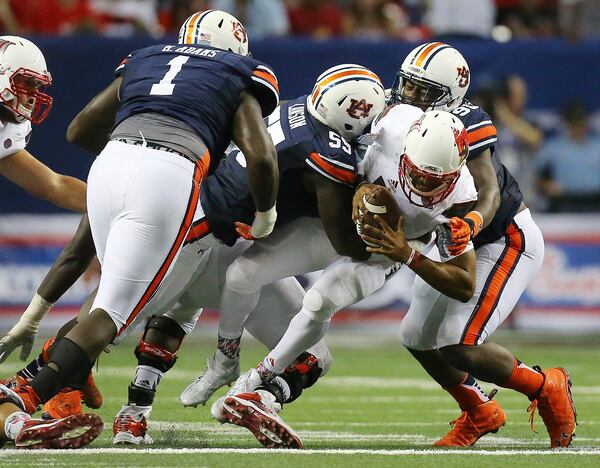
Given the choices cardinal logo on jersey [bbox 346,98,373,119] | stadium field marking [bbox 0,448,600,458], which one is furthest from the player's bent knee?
cardinal logo on jersey [bbox 346,98,373,119]

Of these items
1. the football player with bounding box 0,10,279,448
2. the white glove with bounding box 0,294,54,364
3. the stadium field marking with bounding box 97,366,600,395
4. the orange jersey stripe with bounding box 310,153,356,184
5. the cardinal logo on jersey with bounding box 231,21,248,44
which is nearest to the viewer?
the football player with bounding box 0,10,279,448

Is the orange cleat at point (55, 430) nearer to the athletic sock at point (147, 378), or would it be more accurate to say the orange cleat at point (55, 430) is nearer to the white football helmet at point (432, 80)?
the athletic sock at point (147, 378)

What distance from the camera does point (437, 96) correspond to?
5449mm

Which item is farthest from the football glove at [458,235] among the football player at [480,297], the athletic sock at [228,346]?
the athletic sock at [228,346]

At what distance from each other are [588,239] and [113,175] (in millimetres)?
6157

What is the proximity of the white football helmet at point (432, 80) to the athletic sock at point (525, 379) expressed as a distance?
1143 millimetres

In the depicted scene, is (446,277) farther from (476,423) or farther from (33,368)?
(33,368)

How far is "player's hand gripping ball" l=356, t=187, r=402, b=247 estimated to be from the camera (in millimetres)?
4652

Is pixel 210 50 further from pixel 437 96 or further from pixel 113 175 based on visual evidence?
pixel 437 96

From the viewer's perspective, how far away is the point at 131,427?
493cm

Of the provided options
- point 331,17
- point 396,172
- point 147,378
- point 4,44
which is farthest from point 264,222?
point 331,17

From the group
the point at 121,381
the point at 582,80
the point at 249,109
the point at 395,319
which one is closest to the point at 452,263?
the point at 249,109

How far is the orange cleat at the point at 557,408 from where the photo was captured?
16.5 ft

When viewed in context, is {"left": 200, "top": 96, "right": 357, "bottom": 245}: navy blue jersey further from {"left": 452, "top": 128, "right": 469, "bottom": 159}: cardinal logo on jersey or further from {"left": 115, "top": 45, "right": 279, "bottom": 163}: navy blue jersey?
{"left": 452, "top": 128, "right": 469, "bottom": 159}: cardinal logo on jersey
